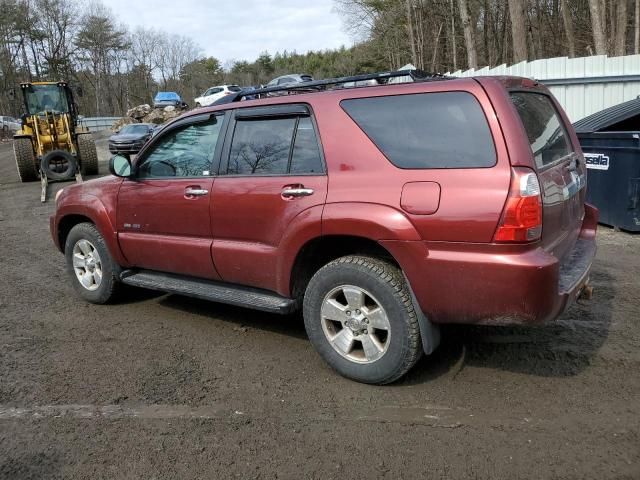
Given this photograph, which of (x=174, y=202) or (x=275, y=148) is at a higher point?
(x=275, y=148)

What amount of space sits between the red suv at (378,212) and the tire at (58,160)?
13.1 meters

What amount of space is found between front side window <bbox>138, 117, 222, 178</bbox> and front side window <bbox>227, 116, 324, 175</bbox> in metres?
0.26

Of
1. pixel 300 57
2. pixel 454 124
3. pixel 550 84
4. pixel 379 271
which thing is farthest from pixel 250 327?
pixel 300 57

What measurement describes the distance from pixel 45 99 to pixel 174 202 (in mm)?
15709

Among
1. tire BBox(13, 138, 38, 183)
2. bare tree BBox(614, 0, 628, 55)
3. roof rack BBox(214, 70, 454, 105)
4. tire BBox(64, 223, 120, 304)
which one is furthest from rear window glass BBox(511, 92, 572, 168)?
bare tree BBox(614, 0, 628, 55)

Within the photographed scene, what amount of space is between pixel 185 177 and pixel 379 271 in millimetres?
1876

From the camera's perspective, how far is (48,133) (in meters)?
17.5

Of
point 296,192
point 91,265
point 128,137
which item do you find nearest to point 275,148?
point 296,192

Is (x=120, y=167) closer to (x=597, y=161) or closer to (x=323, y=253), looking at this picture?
(x=323, y=253)

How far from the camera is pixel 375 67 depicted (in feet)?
173

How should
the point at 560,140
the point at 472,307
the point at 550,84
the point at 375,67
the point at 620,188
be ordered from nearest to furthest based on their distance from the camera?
the point at 472,307
the point at 560,140
the point at 620,188
the point at 550,84
the point at 375,67

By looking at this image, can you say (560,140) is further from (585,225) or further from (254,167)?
(254,167)

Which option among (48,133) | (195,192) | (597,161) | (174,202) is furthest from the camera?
(48,133)

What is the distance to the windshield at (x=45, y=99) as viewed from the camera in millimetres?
17375
